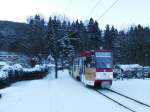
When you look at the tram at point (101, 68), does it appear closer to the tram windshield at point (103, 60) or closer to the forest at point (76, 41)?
the tram windshield at point (103, 60)

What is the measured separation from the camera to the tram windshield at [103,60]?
91.4 feet

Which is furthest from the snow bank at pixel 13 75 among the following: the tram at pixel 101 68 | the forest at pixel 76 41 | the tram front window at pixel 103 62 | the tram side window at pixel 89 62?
the forest at pixel 76 41

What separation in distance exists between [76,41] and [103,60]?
8388 centimetres

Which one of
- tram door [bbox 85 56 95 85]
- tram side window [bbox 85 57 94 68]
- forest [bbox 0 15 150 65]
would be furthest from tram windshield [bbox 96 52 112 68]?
forest [bbox 0 15 150 65]

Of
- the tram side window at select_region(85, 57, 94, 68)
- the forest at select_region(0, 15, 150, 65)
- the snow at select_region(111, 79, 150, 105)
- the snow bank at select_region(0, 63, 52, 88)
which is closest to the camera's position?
the snow at select_region(111, 79, 150, 105)

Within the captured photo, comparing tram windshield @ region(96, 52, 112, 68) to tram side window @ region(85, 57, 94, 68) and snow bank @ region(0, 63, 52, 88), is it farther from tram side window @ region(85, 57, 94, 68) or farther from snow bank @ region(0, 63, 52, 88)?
snow bank @ region(0, 63, 52, 88)

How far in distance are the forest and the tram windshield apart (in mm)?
55208

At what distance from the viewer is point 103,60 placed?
27969mm

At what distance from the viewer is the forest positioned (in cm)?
9869

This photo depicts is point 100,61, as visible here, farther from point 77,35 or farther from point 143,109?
point 77,35

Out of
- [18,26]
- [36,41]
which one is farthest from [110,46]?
[18,26]

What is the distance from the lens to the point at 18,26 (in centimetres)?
13675

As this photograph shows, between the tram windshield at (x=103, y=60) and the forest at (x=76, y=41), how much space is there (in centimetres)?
5521

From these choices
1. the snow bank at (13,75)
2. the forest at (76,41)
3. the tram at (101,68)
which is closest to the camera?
the tram at (101,68)
